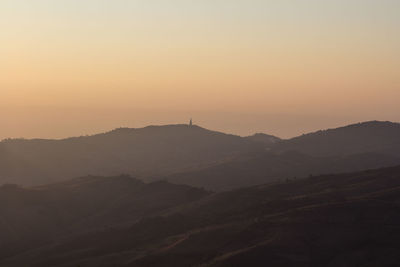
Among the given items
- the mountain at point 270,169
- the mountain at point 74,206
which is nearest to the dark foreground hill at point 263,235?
the mountain at point 74,206

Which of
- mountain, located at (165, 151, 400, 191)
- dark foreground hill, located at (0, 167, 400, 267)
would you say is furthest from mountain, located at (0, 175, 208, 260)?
mountain, located at (165, 151, 400, 191)

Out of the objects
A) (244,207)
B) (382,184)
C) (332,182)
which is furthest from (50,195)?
(382,184)

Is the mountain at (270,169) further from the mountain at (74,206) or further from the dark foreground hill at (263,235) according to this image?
Answer: the dark foreground hill at (263,235)

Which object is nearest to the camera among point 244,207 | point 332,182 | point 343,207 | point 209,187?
point 343,207

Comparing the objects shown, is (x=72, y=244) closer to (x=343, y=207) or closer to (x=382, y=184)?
(x=343, y=207)

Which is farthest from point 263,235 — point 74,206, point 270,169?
point 270,169

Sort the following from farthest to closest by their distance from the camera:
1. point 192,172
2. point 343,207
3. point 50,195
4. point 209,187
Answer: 1. point 192,172
2. point 209,187
3. point 50,195
4. point 343,207

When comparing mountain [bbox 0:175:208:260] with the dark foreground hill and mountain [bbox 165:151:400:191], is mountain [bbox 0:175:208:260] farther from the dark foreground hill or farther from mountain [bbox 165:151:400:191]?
mountain [bbox 165:151:400:191]
